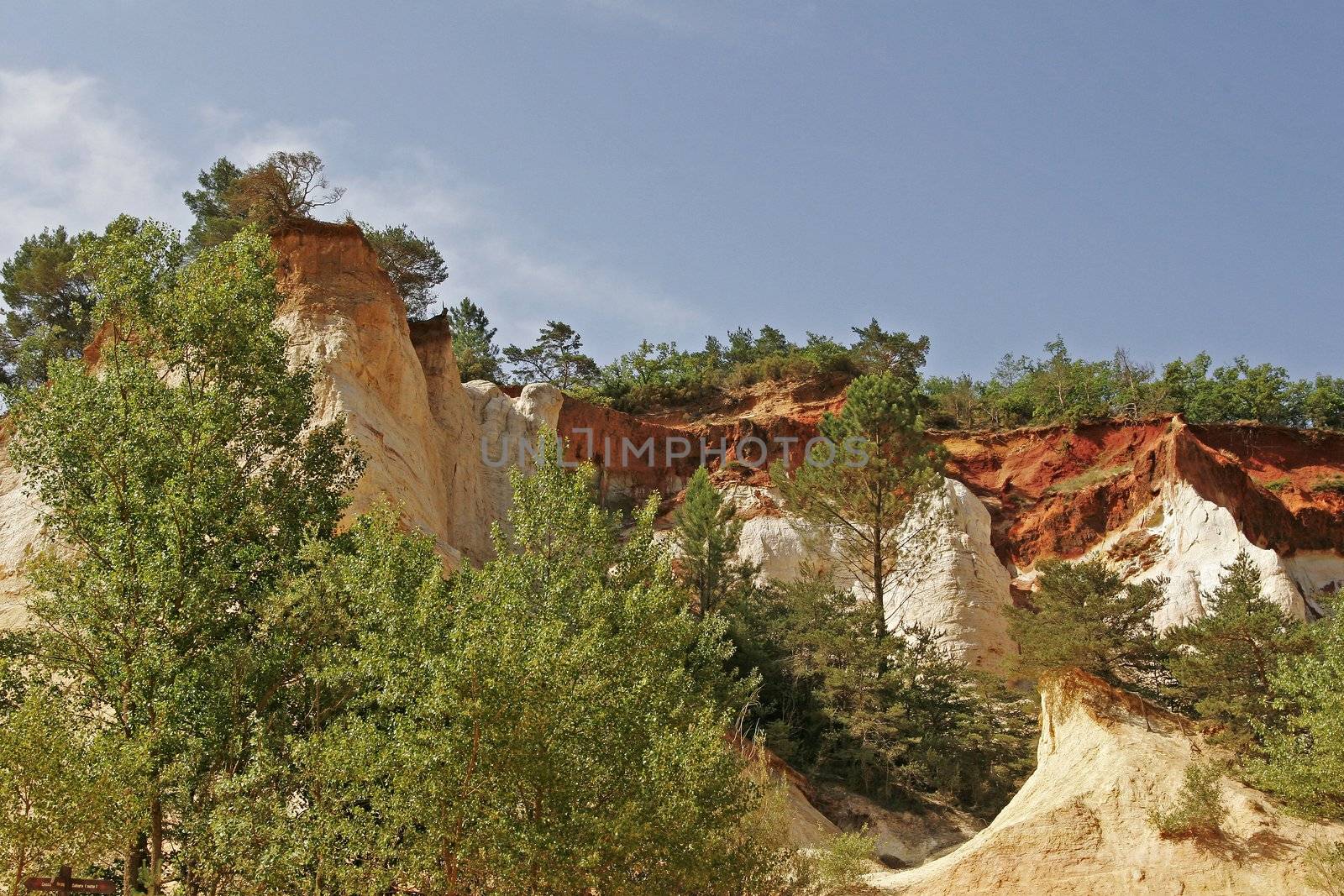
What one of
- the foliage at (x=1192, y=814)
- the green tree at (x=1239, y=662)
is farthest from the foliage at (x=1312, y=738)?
the foliage at (x=1192, y=814)

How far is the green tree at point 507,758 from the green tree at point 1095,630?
628 inches

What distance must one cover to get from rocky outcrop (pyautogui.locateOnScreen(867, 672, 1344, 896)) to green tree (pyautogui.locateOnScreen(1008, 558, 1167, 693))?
Answer: 7.52 m

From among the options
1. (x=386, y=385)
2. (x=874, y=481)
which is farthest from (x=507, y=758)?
(x=874, y=481)

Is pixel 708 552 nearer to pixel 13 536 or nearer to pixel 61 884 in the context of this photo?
pixel 13 536

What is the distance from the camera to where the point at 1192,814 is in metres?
18.2

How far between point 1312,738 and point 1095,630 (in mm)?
8074

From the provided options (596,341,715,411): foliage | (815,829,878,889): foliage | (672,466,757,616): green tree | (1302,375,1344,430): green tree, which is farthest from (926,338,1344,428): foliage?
(815,829,878,889): foliage

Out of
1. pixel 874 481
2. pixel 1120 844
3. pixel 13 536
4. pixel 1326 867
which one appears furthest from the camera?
pixel 874 481

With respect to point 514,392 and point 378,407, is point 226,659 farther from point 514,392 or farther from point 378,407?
point 514,392

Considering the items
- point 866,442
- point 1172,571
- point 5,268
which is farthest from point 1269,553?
point 5,268

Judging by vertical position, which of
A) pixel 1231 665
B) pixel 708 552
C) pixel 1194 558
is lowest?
pixel 1231 665

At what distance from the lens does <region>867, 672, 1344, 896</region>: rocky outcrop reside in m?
17.8

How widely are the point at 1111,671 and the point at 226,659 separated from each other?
74.9 feet

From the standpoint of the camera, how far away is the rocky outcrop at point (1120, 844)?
1783 cm
